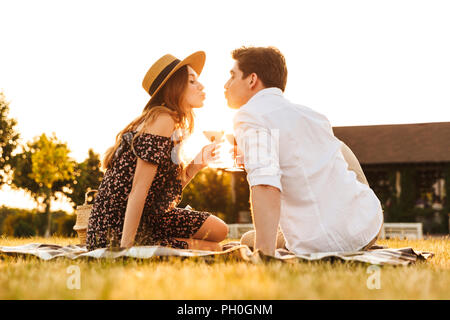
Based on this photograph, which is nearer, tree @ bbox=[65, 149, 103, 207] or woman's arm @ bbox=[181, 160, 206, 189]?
woman's arm @ bbox=[181, 160, 206, 189]

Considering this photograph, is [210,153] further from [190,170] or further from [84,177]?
[84,177]

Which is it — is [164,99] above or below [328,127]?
above

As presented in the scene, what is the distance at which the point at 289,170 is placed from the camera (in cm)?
348

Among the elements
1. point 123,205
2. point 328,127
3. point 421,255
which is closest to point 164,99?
point 123,205

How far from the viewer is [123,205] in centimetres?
414

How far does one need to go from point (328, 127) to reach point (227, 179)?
2626 centimetres

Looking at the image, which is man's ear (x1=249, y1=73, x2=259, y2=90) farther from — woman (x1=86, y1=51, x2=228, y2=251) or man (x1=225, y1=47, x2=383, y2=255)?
woman (x1=86, y1=51, x2=228, y2=251)

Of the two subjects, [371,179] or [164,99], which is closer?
[164,99]

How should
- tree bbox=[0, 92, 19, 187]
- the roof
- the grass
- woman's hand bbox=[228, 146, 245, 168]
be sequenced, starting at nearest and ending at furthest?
the grass, woman's hand bbox=[228, 146, 245, 168], the roof, tree bbox=[0, 92, 19, 187]

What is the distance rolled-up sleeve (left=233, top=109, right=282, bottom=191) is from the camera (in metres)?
3.23

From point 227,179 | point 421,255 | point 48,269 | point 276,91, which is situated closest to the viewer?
point 48,269

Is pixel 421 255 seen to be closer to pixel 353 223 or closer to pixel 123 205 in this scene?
→ pixel 353 223

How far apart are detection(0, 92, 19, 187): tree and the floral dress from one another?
31.0 m

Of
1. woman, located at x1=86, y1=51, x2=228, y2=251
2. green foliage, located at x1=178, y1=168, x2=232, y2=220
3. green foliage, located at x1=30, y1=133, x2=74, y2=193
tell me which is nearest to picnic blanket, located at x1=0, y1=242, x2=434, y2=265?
woman, located at x1=86, y1=51, x2=228, y2=251
